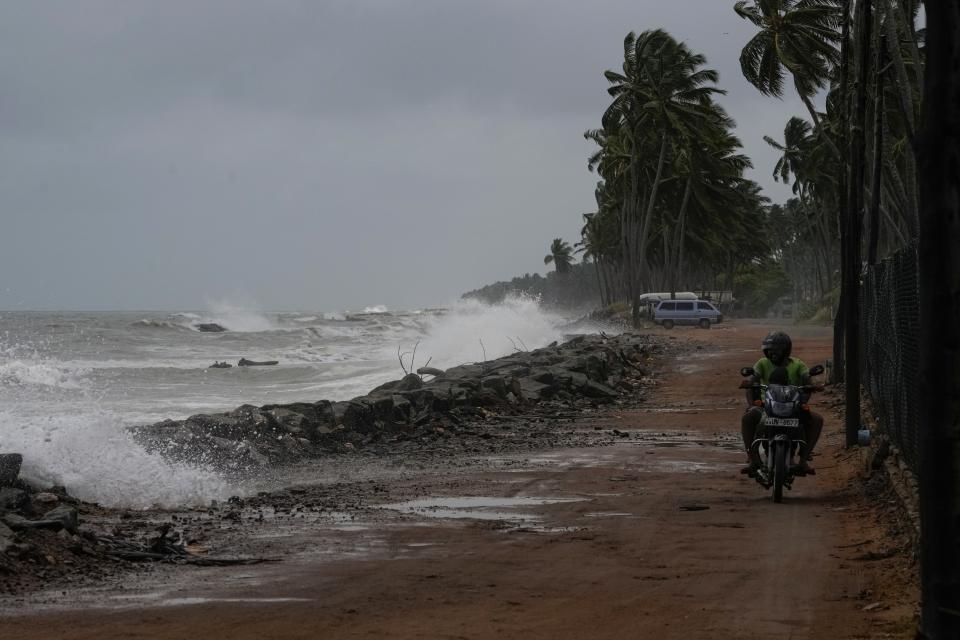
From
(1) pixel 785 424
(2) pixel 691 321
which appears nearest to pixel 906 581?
(1) pixel 785 424

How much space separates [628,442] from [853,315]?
3319 mm

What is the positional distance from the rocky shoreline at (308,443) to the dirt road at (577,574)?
929 millimetres

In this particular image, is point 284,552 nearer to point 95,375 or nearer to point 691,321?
point 95,375

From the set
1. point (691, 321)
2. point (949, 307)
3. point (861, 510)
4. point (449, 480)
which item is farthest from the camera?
point (691, 321)

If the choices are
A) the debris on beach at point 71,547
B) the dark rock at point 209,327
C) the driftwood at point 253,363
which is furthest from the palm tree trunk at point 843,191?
the dark rock at point 209,327

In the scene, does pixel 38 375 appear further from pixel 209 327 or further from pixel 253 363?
pixel 209 327

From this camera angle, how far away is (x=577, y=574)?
7.46m

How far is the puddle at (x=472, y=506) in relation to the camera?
32.9 feet

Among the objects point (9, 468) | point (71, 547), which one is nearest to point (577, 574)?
point (71, 547)

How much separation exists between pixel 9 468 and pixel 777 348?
263 inches

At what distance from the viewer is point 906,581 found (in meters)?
7.07

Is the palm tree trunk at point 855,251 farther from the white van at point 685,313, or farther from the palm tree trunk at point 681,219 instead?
the palm tree trunk at point 681,219

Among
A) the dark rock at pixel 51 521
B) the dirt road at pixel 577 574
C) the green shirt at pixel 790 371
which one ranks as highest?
the green shirt at pixel 790 371

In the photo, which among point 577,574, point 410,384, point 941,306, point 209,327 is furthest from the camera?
point 209,327
